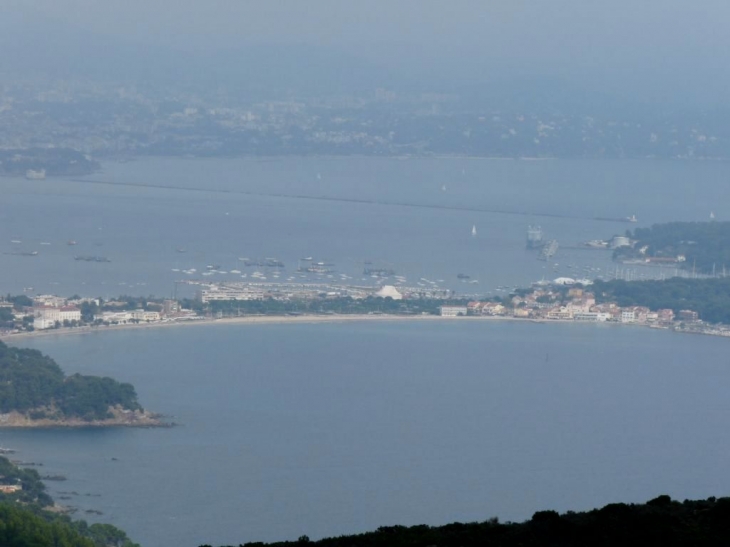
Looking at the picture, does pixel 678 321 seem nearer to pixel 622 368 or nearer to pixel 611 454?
pixel 622 368

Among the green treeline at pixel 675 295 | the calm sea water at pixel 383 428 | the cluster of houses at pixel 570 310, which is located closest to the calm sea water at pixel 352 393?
the calm sea water at pixel 383 428

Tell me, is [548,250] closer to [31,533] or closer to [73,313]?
[73,313]

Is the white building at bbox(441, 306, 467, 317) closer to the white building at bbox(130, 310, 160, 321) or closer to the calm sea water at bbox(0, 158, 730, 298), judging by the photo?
the calm sea water at bbox(0, 158, 730, 298)

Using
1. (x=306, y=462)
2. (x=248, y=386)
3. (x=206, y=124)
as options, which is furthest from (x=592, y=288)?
(x=206, y=124)

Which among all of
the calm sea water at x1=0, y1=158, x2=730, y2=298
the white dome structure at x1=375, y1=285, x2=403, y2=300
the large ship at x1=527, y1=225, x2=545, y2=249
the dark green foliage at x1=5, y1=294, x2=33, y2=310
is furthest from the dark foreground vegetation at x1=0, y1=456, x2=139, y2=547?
the large ship at x1=527, y1=225, x2=545, y2=249

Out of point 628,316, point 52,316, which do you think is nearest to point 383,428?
point 52,316
